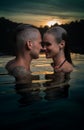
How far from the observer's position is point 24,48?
22.5 ft

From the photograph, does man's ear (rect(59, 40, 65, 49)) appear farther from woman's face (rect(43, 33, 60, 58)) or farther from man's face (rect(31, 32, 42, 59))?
man's face (rect(31, 32, 42, 59))

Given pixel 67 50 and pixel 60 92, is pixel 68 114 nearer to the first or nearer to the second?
pixel 60 92

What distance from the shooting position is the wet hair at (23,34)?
6.69 meters

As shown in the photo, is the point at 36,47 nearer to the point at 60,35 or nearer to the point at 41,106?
the point at 60,35

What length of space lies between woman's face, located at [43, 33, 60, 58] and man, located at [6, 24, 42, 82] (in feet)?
1.66

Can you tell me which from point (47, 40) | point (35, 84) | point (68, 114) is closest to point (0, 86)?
point (35, 84)

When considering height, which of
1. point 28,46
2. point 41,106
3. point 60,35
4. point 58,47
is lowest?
point 41,106

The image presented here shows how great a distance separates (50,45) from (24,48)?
901mm

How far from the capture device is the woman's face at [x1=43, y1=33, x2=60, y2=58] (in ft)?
24.0

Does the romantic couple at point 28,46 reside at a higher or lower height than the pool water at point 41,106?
higher

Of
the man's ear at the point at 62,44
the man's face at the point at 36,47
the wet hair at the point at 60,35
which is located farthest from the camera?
the man's ear at the point at 62,44

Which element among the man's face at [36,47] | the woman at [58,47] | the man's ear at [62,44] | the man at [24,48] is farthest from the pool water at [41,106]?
the man's ear at [62,44]

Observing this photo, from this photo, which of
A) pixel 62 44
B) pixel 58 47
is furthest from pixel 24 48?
pixel 62 44

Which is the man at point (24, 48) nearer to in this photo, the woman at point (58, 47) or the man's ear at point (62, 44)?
the woman at point (58, 47)
